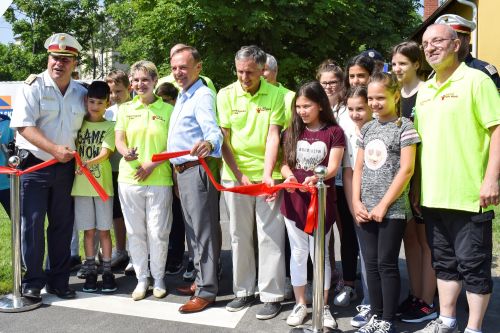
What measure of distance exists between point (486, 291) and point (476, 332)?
0.32m

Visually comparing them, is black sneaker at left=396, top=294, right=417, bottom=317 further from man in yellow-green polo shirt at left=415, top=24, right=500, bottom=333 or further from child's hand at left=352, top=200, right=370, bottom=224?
child's hand at left=352, top=200, right=370, bottom=224

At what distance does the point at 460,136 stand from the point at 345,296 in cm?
185

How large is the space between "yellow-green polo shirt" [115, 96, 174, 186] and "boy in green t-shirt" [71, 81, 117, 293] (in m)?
0.31

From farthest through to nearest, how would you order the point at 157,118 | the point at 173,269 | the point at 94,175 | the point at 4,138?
the point at 173,269 < the point at 4,138 < the point at 94,175 < the point at 157,118

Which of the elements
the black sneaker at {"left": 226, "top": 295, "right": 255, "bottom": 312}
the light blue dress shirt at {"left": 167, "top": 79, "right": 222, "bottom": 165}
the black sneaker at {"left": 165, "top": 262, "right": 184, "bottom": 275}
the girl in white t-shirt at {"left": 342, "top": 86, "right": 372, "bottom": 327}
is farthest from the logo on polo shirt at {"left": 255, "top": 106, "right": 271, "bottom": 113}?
the black sneaker at {"left": 165, "top": 262, "right": 184, "bottom": 275}

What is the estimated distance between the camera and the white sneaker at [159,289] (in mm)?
4898

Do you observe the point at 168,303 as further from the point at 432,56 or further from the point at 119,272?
Result: the point at 432,56

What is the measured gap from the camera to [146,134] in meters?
4.75

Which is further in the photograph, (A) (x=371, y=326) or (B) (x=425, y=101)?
(A) (x=371, y=326)

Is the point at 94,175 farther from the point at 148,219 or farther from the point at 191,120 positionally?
the point at 191,120

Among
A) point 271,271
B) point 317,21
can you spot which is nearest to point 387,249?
point 271,271

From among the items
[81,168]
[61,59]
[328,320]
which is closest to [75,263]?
[81,168]

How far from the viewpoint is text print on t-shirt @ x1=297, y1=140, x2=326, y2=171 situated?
410 centimetres

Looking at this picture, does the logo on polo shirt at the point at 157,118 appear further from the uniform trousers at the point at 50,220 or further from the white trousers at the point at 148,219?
the uniform trousers at the point at 50,220
